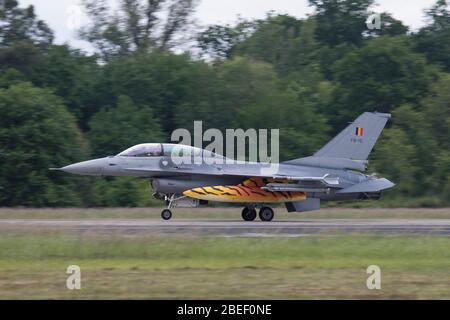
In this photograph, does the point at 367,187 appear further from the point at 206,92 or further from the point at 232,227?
the point at 206,92

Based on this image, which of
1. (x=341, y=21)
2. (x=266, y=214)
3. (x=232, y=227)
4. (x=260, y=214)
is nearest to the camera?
(x=232, y=227)

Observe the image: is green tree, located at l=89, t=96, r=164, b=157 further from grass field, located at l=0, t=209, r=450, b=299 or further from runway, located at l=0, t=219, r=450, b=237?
grass field, located at l=0, t=209, r=450, b=299

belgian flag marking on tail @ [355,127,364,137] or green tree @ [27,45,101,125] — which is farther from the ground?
green tree @ [27,45,101,125]

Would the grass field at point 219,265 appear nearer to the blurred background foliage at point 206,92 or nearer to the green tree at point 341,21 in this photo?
the blurred background foliage at point 206,92

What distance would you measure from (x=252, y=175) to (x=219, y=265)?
10952 millimetres

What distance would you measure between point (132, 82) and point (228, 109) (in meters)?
6.02

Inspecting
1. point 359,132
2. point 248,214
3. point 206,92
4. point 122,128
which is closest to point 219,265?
point 248,214

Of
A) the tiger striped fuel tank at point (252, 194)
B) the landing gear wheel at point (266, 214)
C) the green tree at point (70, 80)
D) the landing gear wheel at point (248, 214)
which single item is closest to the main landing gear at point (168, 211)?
the tiger striped fuel tank at point (252, 194)

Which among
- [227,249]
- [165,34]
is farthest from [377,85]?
[227,249]

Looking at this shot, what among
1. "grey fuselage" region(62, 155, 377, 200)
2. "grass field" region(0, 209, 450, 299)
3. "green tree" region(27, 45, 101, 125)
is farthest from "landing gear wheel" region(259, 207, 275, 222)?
"green tree" region(27, 45, 101, 125)

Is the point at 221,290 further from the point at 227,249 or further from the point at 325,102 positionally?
the point at 325,102

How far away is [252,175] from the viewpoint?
1022 inches

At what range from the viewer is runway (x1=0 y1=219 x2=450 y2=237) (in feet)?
68.6

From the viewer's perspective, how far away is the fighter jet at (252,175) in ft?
84.6
